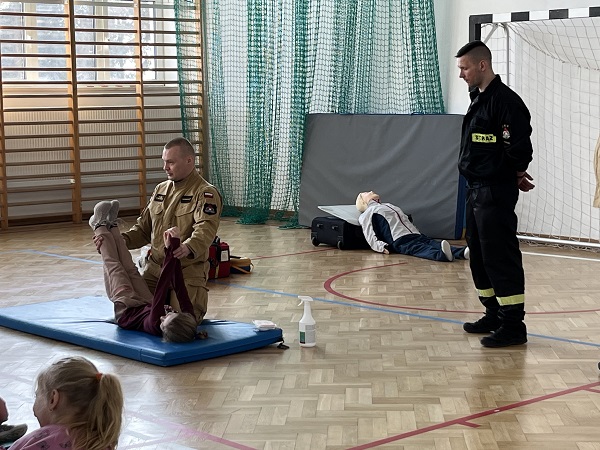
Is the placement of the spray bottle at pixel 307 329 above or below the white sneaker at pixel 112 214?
below

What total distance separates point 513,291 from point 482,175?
67 centimetres

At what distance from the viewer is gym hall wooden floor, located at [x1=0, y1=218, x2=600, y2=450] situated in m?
4.04

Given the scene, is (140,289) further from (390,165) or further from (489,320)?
(390,165)

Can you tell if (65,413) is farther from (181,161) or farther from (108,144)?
(108,144)

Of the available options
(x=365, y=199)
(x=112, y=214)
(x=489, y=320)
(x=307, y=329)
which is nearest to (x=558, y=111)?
(x=365, y=199)

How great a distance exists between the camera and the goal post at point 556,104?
31.3 ft

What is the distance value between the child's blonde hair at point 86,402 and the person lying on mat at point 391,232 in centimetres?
662

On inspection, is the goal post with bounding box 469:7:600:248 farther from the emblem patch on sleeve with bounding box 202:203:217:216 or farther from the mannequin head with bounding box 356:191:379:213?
the emblem patch on sleeve with bounding box 202:203:217:216

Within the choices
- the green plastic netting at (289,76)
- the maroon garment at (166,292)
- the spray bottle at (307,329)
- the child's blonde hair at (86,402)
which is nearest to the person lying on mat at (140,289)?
the maroon garment at (166,292)

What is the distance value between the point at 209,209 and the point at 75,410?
3.15 metres

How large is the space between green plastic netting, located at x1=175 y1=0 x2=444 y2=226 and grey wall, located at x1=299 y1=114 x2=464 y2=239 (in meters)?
→ 0.21

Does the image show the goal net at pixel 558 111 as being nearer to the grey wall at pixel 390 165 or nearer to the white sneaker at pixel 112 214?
the grey wall at pixel 390 165

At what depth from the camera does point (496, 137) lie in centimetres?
550

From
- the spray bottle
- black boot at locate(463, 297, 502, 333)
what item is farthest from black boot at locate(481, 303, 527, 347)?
the spray bottle
